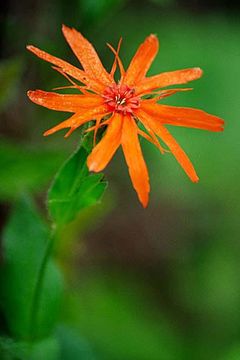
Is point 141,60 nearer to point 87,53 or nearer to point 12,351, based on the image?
point 87,53

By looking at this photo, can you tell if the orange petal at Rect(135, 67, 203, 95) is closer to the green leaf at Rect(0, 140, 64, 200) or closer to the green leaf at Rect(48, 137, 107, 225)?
the green leaf at Rect(48, 137, 107, 225)

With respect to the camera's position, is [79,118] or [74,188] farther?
[74,188]

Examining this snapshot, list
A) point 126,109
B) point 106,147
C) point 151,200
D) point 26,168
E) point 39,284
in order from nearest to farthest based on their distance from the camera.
A: 1. point 106,147
2. point 126,109
3. point 39,284
4. point 26,168
5. point 151,200

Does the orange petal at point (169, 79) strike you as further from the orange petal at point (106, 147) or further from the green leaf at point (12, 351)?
the green leaf at point (12, 351)

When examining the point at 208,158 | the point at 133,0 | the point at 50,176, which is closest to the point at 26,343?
the point at 50,176

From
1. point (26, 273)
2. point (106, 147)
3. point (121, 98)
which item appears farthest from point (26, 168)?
point (106, 147)

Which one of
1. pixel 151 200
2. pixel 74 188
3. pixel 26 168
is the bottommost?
pixel 151 200

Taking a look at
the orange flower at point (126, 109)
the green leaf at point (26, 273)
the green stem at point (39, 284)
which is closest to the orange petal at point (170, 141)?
the orange flower at point (126, 109)

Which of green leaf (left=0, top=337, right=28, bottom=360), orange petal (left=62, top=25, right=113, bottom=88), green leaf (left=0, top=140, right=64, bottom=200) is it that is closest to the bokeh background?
green leaf (left=0, top=140, right=64, bottom=200)
